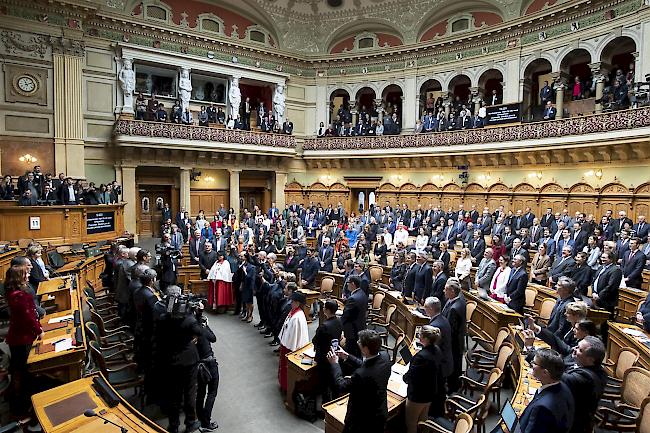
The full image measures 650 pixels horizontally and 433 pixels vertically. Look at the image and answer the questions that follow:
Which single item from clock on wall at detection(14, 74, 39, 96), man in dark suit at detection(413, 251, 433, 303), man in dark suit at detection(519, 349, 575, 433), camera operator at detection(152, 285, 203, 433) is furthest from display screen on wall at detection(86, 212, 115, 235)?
man in dark suit at detection(519, 349, 575, 433)

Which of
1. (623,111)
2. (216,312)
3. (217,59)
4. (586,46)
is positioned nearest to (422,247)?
(216,312)

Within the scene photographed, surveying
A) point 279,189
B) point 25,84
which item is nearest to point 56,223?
point 25,84

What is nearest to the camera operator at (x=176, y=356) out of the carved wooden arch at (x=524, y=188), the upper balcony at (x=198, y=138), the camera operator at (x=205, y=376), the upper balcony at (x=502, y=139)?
the camera operator at (x=205, y=376)

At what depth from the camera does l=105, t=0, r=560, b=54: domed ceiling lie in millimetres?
20969

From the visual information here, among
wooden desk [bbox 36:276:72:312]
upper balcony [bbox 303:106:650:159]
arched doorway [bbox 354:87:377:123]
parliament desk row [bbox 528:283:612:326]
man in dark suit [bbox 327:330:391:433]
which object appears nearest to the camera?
man in dark suit [bbox 327:330:391:433]

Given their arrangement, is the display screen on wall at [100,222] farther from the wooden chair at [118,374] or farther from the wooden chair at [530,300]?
the wooden chair at [530,300]

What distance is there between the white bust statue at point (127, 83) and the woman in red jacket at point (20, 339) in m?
16.4

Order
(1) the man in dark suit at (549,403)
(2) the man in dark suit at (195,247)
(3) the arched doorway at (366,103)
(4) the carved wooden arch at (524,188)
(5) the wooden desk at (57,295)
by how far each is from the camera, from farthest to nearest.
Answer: (3) the arched doorway at (366,103)
(4) the carved wooden arch at (524,188)
(2) the man in dark suit at (195,247)
(5) the wooden desk at (57,295)
(1) the man in dark suit at (549,403)

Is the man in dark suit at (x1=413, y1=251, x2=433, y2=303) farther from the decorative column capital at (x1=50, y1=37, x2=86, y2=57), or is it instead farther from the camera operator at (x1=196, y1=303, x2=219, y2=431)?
the decorative column capital at (x1=50, y1=37, x2=86, y2=57)

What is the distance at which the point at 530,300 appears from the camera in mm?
8406

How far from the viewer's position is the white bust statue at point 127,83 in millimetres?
19172

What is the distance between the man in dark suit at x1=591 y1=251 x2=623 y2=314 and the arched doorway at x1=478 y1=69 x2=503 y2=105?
49.4 ft

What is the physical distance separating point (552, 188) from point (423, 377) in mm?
15844

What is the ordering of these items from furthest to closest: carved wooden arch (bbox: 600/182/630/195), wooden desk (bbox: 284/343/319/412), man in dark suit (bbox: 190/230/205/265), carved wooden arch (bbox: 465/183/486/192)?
carved wooden arch (bbox: 465/183/486/192)
carved wooden arch (bbox: 600/182/630/195)
man in dark suit (bbox: 190/230/205/265)
wooden desk (bbox: 284/343/319/412)
